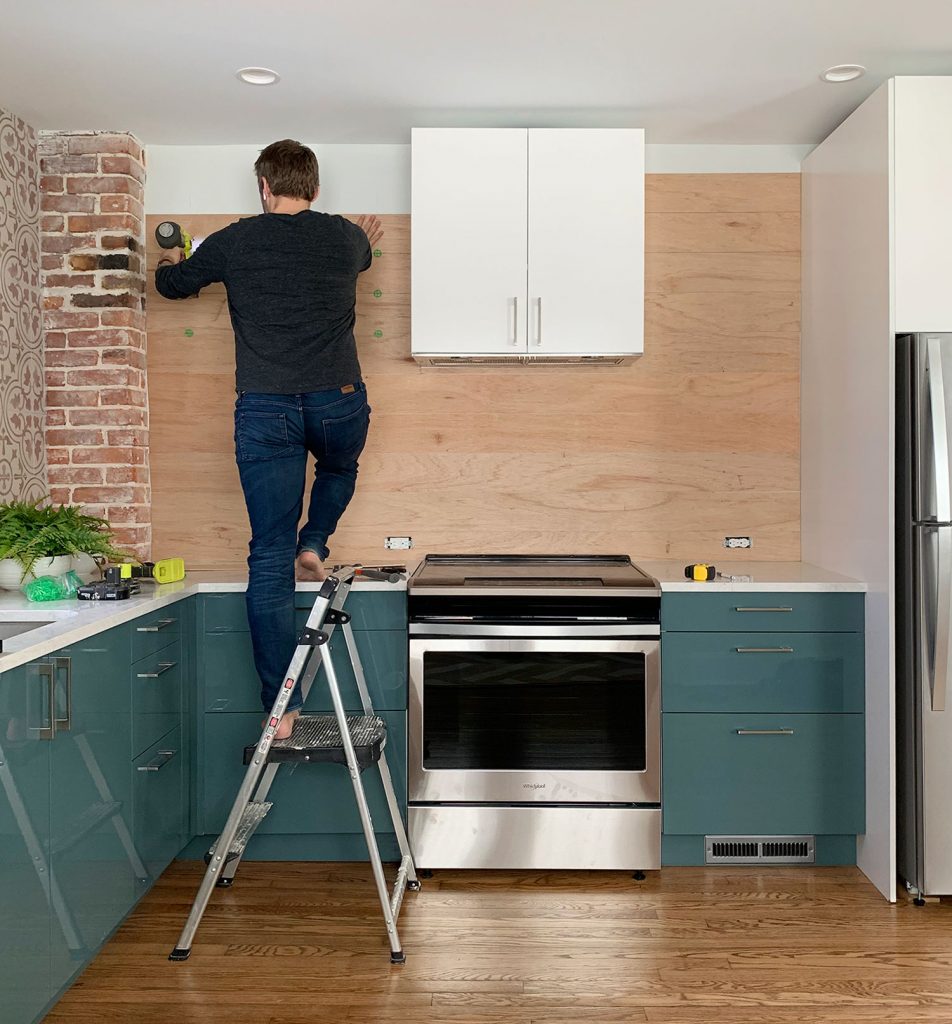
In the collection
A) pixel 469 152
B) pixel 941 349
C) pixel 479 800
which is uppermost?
pixel 469 152

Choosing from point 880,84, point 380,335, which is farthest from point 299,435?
point 880,84

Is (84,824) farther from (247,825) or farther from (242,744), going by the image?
(242,744)

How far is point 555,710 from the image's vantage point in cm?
320

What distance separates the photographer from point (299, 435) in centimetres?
302

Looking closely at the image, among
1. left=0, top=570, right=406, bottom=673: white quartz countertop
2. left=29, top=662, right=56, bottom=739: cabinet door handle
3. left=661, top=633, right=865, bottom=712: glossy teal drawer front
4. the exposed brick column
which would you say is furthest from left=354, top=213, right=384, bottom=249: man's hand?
left=29, top=662, right=56, bottom=739: cabinet door handle

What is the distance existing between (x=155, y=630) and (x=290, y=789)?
73cm

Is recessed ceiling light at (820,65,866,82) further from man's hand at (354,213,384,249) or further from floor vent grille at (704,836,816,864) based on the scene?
floor vent grille at (704,836,816,864)

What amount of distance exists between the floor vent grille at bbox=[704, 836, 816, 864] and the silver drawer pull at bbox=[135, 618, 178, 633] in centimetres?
182

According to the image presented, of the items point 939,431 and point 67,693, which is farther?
point 939,431

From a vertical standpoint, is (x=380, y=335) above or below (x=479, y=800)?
above

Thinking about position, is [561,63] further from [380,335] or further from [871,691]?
[871,691]

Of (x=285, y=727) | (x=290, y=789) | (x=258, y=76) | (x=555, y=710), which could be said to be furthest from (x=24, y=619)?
(x=258, y=76)

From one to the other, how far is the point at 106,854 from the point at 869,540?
7.66 ft

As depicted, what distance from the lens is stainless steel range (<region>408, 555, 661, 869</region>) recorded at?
319cm
